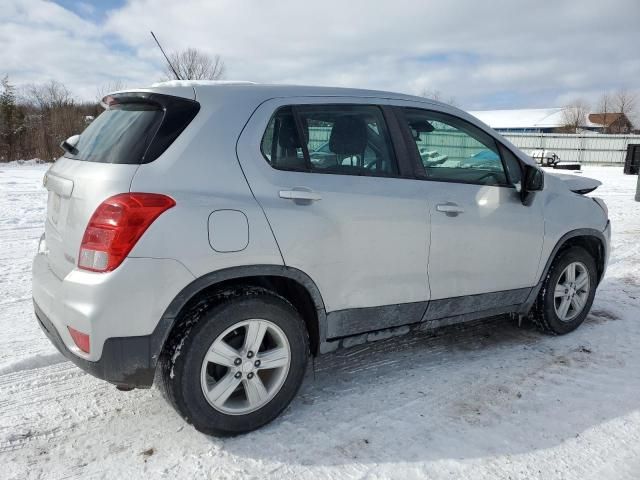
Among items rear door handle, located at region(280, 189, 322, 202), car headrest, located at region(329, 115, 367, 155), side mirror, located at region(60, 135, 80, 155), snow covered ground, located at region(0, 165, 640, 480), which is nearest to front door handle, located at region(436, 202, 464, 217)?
car headrest, located at region(329, 115, 367, 155)

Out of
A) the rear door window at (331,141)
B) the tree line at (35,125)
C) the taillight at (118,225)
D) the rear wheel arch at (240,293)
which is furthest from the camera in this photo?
the tree line at (35,125)

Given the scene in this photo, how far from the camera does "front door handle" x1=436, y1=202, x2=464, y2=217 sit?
3209 millimetres

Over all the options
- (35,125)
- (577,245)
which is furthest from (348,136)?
(35,125)

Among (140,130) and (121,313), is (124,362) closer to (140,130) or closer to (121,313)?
(121,313)

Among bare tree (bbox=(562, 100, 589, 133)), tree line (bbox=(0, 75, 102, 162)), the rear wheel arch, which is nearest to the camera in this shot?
the rear wheel arch

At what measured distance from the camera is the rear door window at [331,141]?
278 cm

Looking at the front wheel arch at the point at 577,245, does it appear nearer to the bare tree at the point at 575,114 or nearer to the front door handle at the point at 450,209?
the front door handle at the point at 450,209

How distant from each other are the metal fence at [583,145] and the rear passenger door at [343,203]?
1285 inches

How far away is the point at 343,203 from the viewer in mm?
2836

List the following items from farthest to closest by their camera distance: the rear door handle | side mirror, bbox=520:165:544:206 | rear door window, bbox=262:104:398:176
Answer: side mirror, bbox=520:165:544:206
rear door window, bbox=262:104:398:176
the rear door handle

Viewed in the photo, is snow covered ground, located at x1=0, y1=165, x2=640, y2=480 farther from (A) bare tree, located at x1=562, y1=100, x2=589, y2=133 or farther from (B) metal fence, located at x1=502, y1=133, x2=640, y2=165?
(A) bare tree, located at x1=562, y1=100, x2=589, y2=133

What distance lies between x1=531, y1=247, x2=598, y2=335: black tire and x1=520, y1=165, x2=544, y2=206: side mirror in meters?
0.74

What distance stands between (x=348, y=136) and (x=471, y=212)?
98cm

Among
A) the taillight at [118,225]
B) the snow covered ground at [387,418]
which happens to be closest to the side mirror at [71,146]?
the taillight at [118,225]
